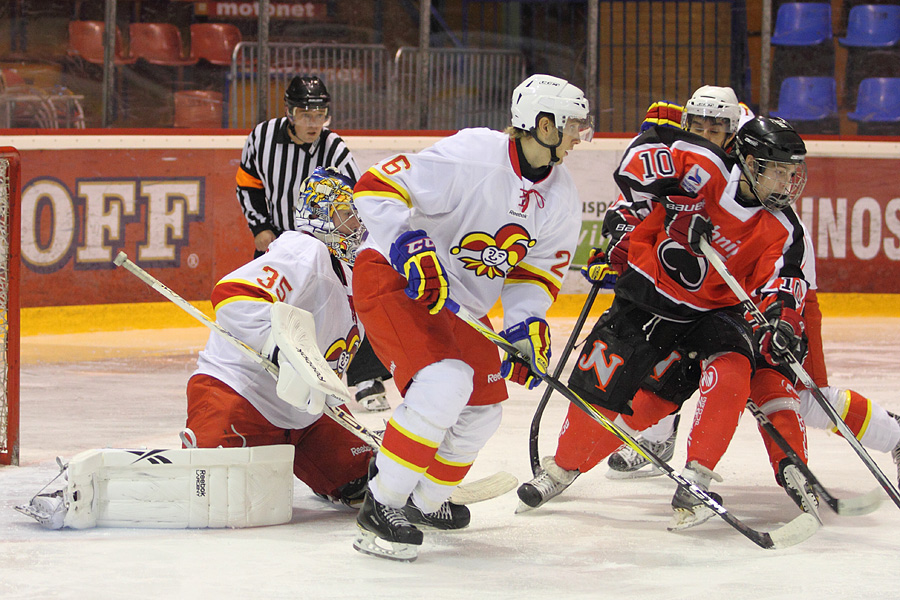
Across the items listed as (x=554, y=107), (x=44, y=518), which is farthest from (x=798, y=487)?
(x=44, y=518)

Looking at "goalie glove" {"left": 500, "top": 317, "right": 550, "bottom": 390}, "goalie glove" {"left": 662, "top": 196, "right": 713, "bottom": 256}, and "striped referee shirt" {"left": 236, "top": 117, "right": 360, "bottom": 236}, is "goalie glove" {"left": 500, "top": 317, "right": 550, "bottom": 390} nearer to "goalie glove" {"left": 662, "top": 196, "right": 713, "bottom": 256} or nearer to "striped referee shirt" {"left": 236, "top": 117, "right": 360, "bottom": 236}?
"goalie glove" {"left": 662, "top": 196, "right": 713, "bottom": 256}

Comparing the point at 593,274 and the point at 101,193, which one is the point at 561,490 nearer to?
the point at 593,274

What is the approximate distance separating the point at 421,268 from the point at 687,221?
2.82ft

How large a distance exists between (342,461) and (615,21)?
4337 millimetres

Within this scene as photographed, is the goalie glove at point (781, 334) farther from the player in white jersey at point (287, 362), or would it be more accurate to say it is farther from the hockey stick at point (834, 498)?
the player in white jersey at point (287, 362)

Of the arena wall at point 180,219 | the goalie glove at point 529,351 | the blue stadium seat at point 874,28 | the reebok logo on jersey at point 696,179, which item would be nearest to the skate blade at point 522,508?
the goalie glove at point 529,351

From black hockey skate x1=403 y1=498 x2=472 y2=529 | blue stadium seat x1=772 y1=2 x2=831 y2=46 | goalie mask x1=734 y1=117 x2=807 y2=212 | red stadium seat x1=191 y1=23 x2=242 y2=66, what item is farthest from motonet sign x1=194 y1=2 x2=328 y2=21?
black hockey skate x1=403 y1=498 x2=472 y2=529

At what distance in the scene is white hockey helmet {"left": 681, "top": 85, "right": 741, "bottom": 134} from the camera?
3246 millimetres

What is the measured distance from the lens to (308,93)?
4207mm

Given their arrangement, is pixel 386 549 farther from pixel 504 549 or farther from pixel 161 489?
pixel 161 489

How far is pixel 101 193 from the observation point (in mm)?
5457

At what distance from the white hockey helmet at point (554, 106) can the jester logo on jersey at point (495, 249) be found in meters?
0.23

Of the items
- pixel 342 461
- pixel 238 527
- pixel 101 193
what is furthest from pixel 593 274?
pixel 101 193

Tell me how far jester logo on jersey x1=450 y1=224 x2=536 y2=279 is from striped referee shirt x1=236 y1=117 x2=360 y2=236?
76.5 inches
